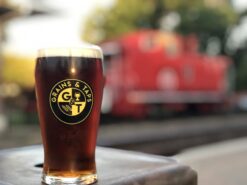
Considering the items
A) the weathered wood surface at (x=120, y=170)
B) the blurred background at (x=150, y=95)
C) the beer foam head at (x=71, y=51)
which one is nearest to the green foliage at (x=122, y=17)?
the blurred background at (x=150, y=95)

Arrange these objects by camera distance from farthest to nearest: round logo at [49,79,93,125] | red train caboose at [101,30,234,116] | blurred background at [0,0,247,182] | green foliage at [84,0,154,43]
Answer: green foliage at [84,0,154,43]
red train caboose at [101,30,234,116]
blurred background at [0,0,247,182]
round logo at [49,79,93,125]

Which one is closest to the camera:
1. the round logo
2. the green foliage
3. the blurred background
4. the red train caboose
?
the round logo

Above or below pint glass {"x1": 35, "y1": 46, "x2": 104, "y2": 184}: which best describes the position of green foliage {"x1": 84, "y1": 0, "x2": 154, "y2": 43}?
above

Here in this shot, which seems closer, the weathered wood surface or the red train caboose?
the weathered wood surface

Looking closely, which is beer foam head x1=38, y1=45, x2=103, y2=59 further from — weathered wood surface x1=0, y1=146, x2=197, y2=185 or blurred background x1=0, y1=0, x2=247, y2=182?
blurred background x1=0, y1=0, x2=247, y2=182

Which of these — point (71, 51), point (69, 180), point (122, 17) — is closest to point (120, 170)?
point (69, 180)

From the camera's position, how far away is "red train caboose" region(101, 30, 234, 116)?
11102 millimetres

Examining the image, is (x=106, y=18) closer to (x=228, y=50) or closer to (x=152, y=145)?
(x=228, y=50)

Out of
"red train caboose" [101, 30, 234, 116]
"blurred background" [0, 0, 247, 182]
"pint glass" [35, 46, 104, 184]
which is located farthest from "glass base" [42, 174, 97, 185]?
"red train caboose" [101, 30, 234, 116]

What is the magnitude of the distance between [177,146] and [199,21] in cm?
1781

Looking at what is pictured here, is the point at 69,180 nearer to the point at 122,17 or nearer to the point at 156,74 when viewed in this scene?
the point at 156,74

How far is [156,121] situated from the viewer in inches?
433

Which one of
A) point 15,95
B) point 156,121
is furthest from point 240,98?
point 15,95

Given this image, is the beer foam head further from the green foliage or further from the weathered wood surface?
the green foliage
